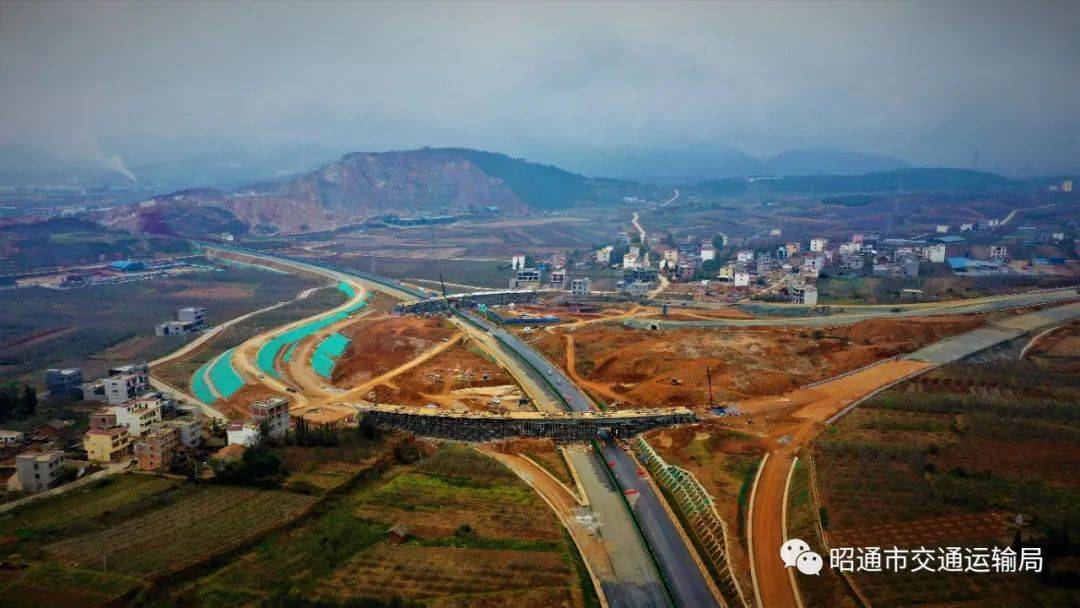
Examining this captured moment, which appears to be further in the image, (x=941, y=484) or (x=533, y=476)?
(x=533, y=476)

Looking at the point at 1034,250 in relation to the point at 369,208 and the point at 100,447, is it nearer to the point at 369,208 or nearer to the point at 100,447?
the point at 100,447

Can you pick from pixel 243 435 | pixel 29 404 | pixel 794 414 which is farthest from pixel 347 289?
pixel 794 414

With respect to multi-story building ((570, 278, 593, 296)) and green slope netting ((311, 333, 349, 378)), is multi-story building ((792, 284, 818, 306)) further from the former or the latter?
green slope netting ((311, 333, 349, 378))

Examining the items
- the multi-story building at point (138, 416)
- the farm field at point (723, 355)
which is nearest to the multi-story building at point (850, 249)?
→ the farm field at point (723, 355)

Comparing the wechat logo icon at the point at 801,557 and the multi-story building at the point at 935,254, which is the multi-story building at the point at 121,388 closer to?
the wechat logo icon at the point at 801,557

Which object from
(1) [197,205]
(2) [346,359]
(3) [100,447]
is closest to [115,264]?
(1) [197,205]

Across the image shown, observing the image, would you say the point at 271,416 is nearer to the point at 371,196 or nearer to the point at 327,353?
the point at 327,353
